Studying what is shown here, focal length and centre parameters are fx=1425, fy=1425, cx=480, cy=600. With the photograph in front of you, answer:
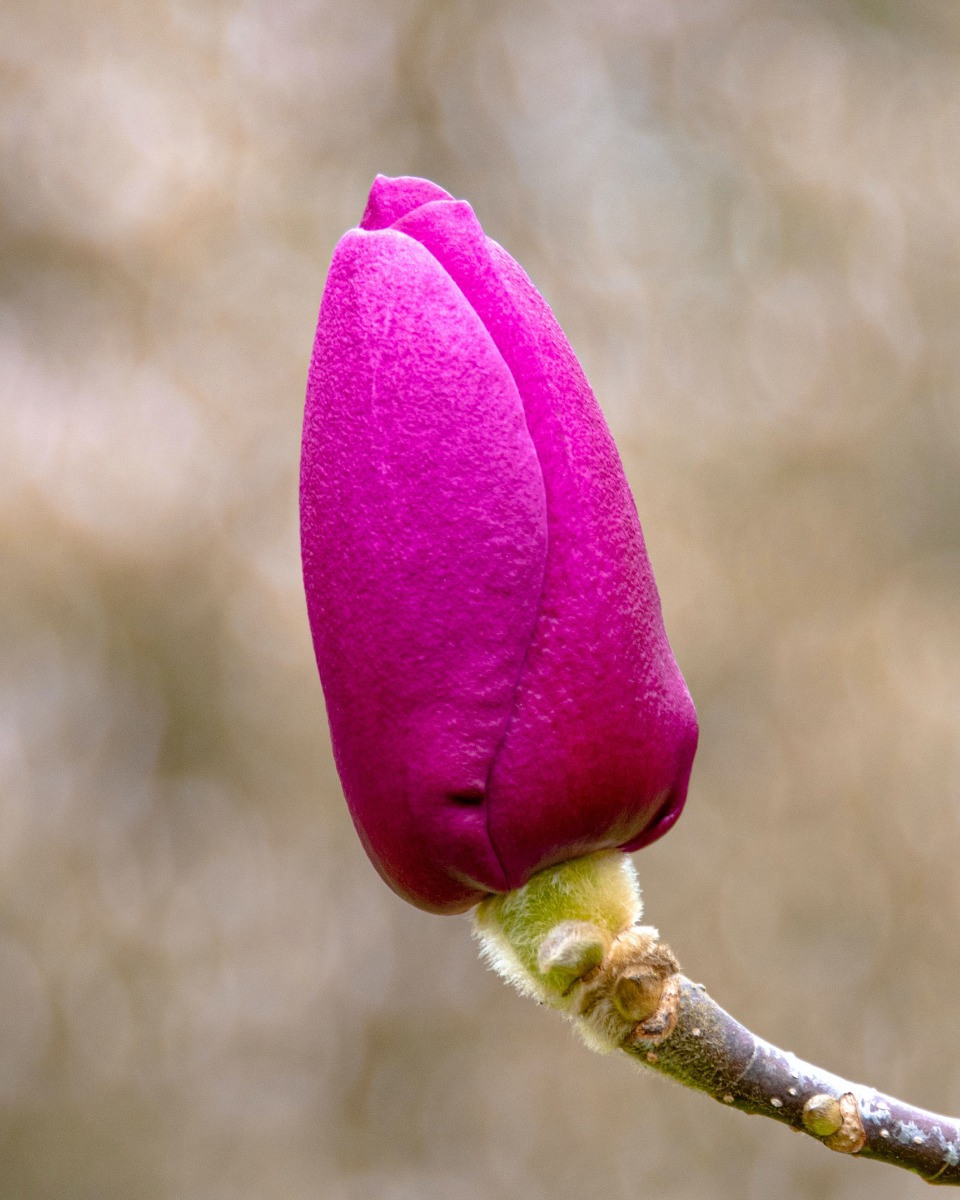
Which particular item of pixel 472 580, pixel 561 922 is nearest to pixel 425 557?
pixel 472 580

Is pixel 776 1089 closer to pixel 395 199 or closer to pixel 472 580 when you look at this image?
pixel 472 580

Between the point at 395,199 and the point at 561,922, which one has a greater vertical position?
the point at 395,199

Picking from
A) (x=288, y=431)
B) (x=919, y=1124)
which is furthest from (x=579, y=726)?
(x=288, y=431)

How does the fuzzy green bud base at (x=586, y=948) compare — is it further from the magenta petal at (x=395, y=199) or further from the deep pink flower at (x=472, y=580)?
the magenta petal at (x=395, y=199)

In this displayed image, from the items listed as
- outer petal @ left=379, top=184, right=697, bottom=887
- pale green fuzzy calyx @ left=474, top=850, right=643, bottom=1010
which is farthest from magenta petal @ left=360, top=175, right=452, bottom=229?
pale green fuzzy calyx @ left=474, top=850, right=643, bottom=1010

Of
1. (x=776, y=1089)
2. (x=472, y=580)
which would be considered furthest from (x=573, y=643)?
(x=776, y=1089)

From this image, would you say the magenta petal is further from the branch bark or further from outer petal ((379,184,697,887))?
the branch bark
